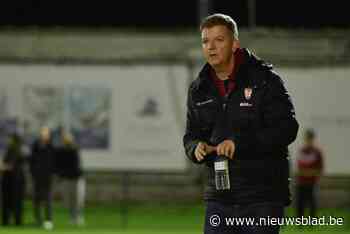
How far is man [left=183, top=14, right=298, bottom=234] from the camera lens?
6211mm

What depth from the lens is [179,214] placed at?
81.0 feet

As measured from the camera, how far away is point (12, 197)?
21797 millimetres

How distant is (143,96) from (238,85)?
20882 millimetres

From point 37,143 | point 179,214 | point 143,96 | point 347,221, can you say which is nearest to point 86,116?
point 143,96

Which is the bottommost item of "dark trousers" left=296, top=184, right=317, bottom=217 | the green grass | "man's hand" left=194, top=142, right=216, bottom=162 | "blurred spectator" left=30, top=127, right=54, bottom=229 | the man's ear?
the green grass

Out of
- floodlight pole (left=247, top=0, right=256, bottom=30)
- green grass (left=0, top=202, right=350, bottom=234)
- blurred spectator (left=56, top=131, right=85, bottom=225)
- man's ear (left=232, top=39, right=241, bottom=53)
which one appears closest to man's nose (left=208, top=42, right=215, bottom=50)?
man's ear (left=232, top=39, right=241, bottom=53)

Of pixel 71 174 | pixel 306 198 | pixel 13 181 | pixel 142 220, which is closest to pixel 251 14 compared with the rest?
pixel 142 220

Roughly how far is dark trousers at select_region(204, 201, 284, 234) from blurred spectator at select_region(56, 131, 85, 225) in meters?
15.1

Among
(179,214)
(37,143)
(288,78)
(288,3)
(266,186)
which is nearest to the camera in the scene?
(266,186)

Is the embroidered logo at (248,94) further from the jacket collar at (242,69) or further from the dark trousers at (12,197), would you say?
the dark trousers at (12,197)

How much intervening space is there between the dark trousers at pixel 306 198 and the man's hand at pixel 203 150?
50.0 feet

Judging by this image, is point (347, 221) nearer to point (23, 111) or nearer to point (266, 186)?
point (23, 111)

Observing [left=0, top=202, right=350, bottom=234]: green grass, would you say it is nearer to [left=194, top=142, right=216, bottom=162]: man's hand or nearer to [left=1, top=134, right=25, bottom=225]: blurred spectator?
[left=1, top=134, right=25, bottom=225]: blurred spectator

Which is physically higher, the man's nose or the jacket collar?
the man's nose
